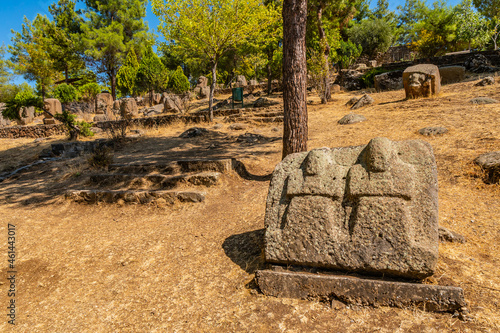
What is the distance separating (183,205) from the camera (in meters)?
4.19

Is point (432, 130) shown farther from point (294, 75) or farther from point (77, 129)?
point (77, 129)

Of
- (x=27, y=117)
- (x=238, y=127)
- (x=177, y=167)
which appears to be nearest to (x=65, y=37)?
(x=27, y=117)

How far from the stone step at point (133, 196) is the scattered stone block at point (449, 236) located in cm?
304

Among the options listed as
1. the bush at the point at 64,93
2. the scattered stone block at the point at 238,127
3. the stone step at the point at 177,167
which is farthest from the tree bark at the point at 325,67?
the bush at the point at 64,93

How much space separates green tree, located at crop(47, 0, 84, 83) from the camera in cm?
2227

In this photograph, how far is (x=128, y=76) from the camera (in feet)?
71.4

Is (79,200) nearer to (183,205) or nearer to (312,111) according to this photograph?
(183,205)

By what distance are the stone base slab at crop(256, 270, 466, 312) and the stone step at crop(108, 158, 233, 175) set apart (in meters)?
3.11

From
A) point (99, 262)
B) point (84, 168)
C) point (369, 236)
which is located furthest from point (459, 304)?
point (84, 168)

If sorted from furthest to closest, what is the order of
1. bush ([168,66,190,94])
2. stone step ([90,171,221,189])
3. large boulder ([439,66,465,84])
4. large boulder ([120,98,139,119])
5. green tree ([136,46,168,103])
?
green tree ([136,46,168,103]), bush ([168,66,190,94]), large boulder ([120,98,139,119]), large boulder ([439,66,465,84]), stone step ([90,171,221,189])

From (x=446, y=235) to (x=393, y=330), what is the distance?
4.27ft

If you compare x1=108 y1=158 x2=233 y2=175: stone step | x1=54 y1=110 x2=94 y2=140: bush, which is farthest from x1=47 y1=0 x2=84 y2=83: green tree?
x1=108 y1=158 x2=233 y2=175: stone step

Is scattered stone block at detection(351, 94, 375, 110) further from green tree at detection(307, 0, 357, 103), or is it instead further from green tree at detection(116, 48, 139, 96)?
green tree at detection(116, 48, 139, 96)

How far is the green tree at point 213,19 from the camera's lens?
1005cm
